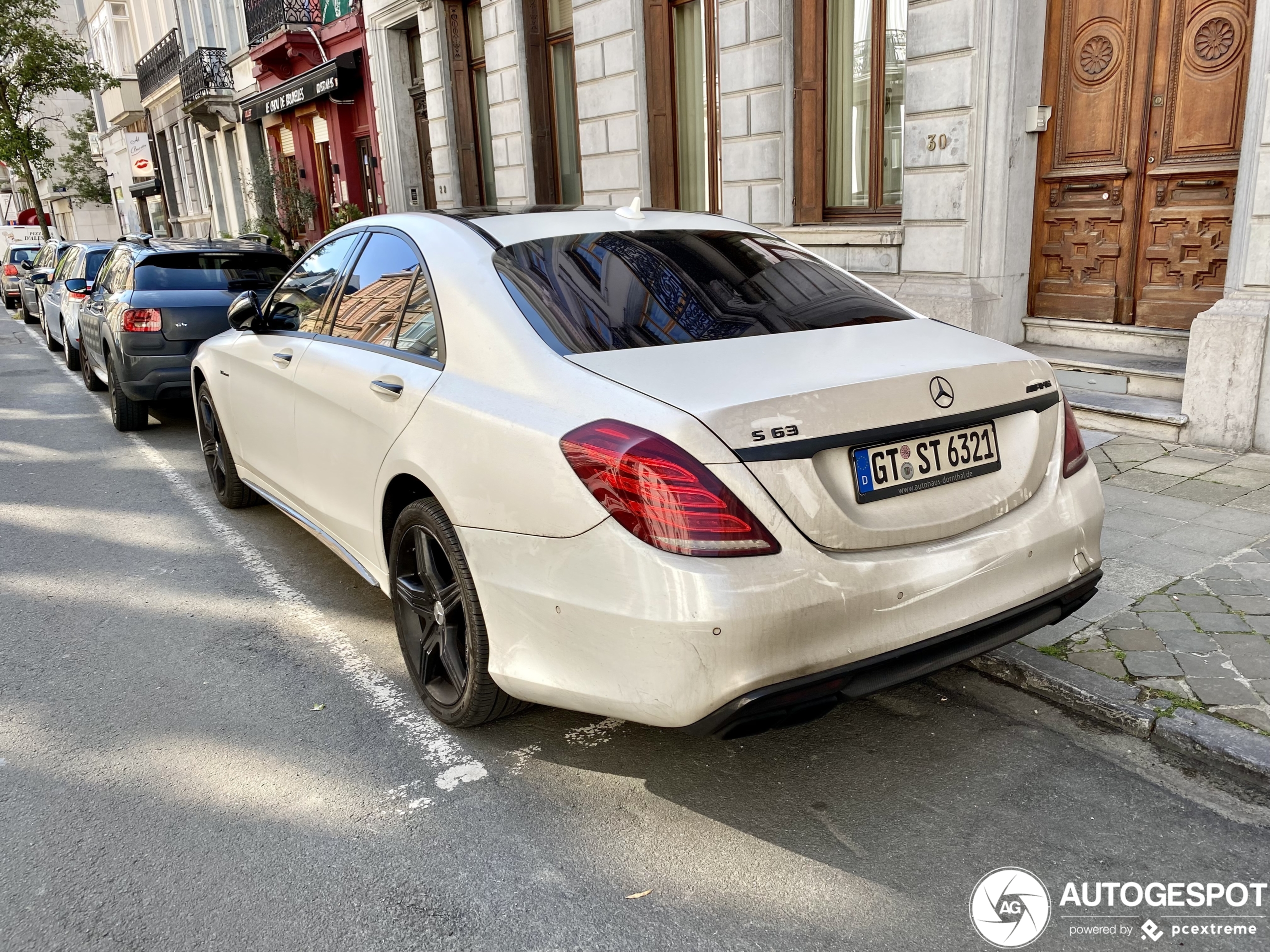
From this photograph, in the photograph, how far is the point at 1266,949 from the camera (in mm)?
2234

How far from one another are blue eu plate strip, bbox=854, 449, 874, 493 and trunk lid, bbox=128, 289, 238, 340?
6.66 m

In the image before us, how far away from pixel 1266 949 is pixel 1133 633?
1620 millimetres

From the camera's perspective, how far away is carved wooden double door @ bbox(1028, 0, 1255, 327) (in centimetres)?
642

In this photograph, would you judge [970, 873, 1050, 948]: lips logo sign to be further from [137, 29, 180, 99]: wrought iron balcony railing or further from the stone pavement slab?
[137, 29, 180, 99]: wrought iron balcony railing

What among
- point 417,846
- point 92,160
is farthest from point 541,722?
point 92,160

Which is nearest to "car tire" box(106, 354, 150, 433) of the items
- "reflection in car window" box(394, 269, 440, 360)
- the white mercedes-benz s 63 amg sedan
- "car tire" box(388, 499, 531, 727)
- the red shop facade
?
the white mercedes-benz s 63 amg sedan

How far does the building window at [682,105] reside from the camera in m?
10.9

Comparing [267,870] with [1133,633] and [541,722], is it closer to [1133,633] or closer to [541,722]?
[541,722]

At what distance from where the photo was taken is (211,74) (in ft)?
85.3

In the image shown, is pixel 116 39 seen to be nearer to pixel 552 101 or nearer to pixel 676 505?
pixel 552 101

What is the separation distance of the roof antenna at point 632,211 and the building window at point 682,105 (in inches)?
295

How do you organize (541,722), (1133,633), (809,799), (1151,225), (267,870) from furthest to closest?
(1151,225), (1133,633), (541,722), (809,799), (267,870)

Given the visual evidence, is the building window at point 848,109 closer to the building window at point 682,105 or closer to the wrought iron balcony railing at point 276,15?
the building window at point 682,105

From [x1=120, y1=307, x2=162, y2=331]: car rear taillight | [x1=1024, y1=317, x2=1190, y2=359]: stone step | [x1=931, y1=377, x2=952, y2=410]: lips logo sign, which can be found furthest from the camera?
[x1=120, y1=307, x2=162, y2=331]: car rear taillight
